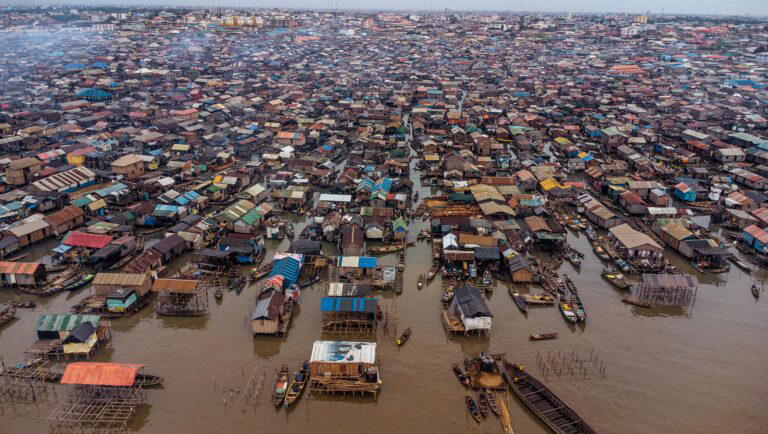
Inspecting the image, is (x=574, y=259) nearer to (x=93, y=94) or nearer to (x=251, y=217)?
(x=251, y=217)

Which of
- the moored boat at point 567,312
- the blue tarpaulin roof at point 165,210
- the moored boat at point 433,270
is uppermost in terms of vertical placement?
the blue tarpaulin roof at point 165,210

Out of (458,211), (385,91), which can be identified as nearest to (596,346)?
(458,211)

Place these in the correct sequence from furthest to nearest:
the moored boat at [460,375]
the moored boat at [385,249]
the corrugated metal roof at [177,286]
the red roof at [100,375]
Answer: the moored boat at [385,249], the corrugated metal roof at [177,286], the moored boat at [460,375], the red roof at [100,375]

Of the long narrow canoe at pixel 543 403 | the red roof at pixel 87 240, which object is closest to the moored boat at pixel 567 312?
the long narrow canoe at pixel 543 403

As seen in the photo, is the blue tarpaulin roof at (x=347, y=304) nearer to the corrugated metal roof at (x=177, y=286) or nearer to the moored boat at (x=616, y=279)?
the corrugated metal roof at (x=177, y=286)

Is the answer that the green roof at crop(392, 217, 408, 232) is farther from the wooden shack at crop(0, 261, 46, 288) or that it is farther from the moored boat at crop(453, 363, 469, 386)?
the wooden shack at crop(0, 261, 46, 288)

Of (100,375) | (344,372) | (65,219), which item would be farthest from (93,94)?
(344,372)
